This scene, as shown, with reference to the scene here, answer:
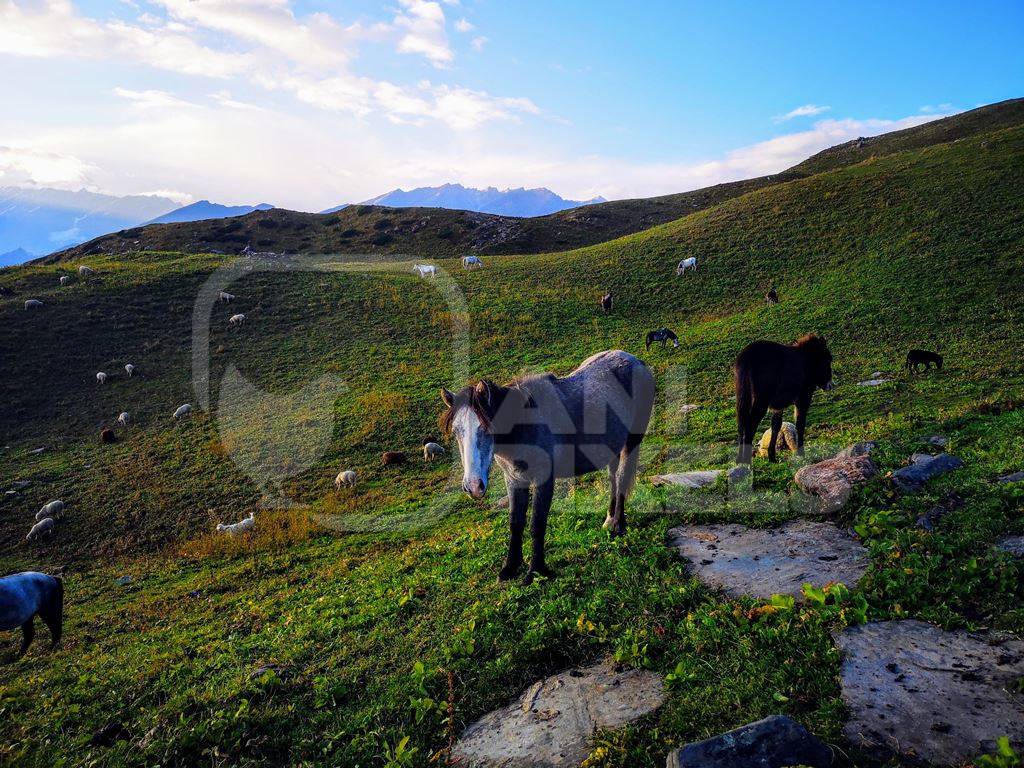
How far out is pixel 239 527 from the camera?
1661 centimetres

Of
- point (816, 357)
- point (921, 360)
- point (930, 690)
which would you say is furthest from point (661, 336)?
point (930, 690)

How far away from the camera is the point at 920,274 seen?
27219mm

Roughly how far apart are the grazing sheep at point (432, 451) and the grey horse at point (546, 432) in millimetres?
12450

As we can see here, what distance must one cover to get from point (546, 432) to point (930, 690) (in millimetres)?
4765

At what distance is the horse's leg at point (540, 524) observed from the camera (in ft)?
24.4

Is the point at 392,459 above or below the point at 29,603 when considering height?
below

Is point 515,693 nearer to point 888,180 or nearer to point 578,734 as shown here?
point 578,734

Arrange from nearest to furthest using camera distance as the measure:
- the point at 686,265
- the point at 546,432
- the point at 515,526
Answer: the point at 546,432
the point at 515,526
the point at 686,265

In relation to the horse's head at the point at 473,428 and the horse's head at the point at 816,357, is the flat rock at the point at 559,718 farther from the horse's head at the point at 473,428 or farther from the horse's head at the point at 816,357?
the horse's head at the point at 816,357

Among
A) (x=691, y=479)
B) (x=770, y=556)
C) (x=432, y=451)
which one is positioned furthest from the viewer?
(x=432, y=451)

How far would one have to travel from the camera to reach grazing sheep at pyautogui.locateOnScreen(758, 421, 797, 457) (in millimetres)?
12195

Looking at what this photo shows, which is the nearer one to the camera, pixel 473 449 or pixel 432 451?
pixel 473 449

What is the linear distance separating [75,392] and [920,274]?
48.9 metres

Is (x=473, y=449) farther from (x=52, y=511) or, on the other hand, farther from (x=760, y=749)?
(x=52, y=511)
